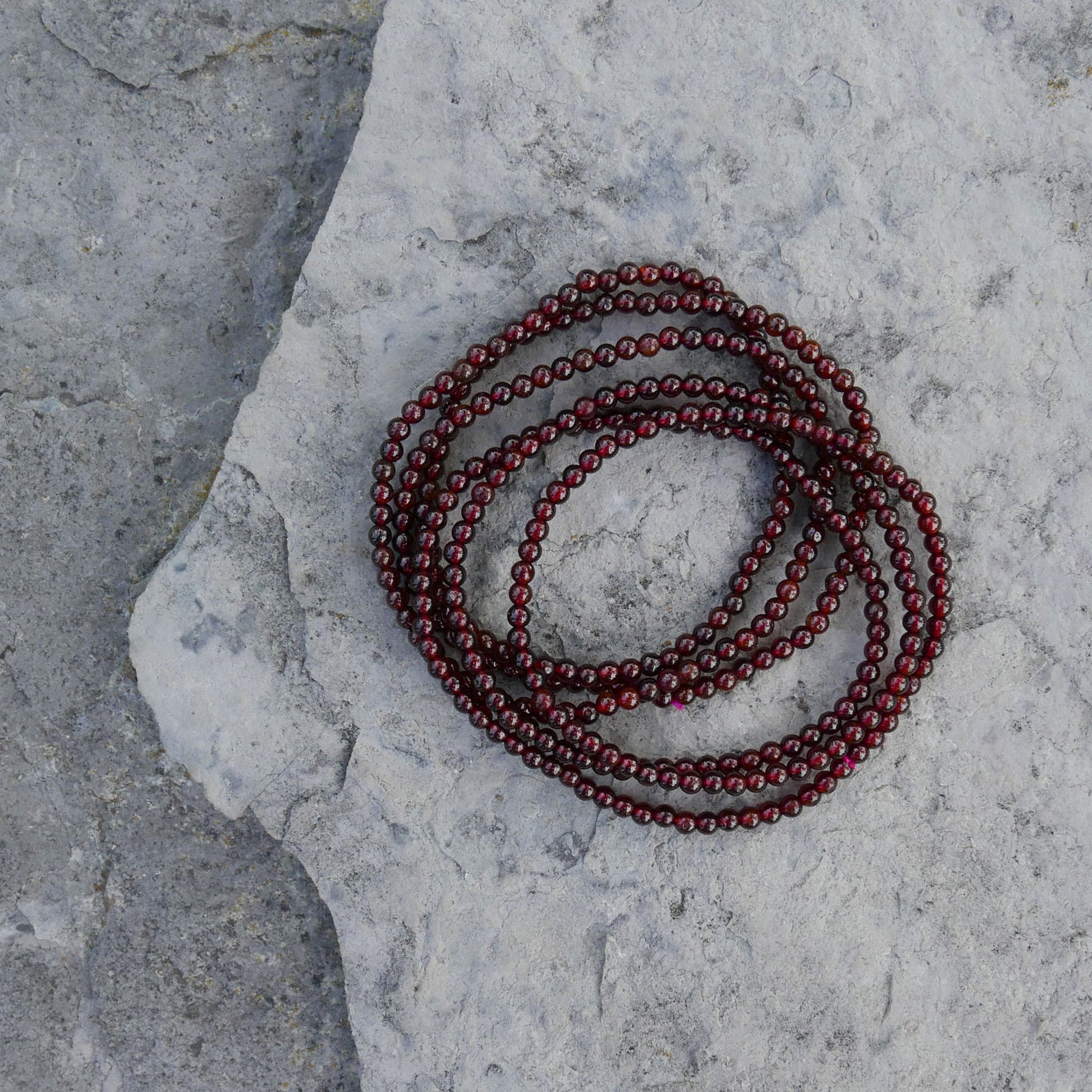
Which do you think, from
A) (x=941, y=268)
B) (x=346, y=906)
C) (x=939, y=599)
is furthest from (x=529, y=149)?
(x=346, y=906)

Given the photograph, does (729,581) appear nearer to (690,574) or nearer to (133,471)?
(690,574)

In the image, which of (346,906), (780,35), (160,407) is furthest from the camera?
(160,407)

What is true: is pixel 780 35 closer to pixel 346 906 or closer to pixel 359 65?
pixel 359 65

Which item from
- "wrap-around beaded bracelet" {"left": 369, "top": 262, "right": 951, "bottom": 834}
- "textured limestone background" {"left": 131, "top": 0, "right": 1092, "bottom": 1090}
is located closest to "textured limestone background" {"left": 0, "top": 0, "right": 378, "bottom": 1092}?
"textured limestone background" {"left": 131, "top": 0, "right": 1092, "bottom": 1090}

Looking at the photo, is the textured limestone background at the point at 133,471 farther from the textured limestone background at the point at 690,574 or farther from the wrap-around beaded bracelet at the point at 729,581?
the wrap-around beaded bracelet at the point at 729,581

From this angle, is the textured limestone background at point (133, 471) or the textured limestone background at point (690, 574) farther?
the textured limestone background at point (133, 471)

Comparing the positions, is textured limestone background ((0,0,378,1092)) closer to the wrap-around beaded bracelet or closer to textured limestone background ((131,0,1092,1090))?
textured limestone background ((131,0,1092,1090))

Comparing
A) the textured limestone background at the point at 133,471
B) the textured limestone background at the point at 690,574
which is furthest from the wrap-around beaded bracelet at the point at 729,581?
the textured limestone background at the point at 133,471
